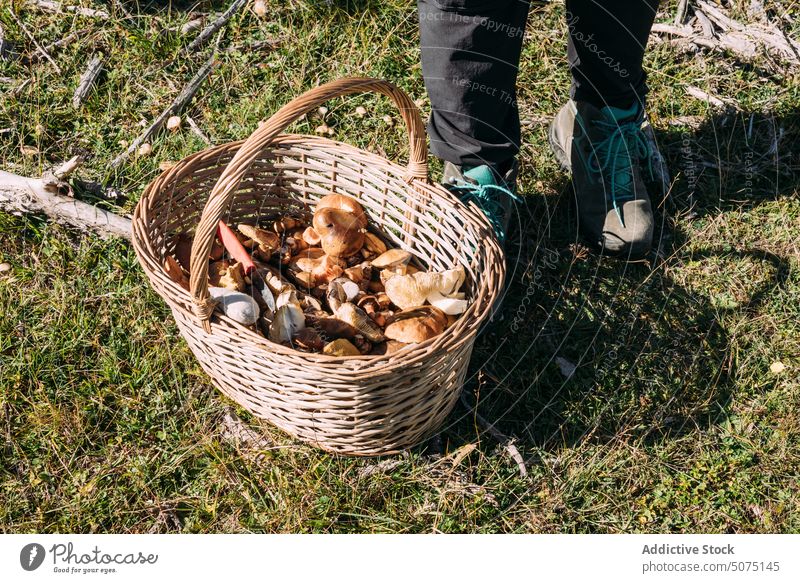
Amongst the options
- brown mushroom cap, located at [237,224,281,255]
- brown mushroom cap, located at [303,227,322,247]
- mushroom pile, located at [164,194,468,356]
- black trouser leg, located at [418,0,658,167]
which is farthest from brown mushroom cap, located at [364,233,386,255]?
black trouser leg, located at [418,0,658,167]

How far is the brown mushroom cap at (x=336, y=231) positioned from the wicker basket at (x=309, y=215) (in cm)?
18

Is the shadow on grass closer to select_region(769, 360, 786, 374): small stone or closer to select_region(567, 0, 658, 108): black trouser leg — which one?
select_region(769, 360, 786, 374): small stone

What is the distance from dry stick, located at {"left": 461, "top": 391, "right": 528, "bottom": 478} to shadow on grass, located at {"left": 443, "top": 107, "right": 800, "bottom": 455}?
2 centimetres

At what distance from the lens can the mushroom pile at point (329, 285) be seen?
208 cm

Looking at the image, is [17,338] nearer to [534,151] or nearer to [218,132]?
[218,132]

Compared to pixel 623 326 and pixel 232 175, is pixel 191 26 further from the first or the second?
pixel 623 326

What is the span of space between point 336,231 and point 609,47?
1.16m

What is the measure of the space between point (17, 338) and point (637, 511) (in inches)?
84.6

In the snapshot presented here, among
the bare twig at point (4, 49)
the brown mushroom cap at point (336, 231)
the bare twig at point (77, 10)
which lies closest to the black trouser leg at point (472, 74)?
the brown mushroom cap at point (336, 231)

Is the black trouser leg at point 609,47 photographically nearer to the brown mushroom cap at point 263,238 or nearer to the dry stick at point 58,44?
the brown mushroom cap at point 263,238

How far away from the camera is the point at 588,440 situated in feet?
7.84

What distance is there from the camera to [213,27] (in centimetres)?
328

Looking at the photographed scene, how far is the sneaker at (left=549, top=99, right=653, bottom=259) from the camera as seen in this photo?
108 inches

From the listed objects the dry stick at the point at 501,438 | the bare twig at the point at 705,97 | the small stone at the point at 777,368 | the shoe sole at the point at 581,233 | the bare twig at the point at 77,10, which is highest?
the bare twig at the point at 705,97
